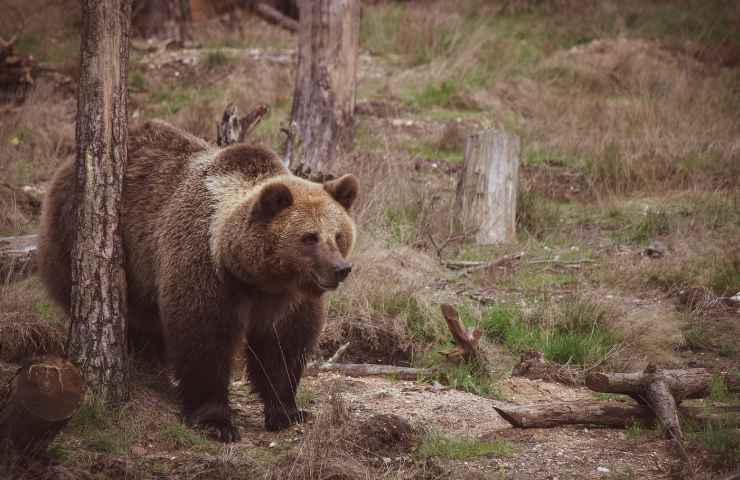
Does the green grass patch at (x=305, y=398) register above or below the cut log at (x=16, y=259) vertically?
below

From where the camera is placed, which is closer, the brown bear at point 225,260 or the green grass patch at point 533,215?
the brown bear at point 225,260

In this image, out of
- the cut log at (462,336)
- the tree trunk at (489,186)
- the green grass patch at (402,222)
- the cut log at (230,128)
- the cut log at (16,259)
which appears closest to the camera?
the cut log at (462,336)

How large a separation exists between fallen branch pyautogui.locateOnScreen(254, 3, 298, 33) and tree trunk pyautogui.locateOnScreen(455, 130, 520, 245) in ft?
26.9

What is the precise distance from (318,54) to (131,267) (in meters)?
4.95

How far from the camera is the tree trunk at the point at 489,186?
8.97 metres

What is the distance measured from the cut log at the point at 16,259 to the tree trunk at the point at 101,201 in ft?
7.63

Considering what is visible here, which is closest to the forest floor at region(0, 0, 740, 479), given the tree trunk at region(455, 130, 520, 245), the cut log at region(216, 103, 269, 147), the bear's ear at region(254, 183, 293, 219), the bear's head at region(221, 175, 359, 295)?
the tree trunk at region(455, 130, 520, 245)

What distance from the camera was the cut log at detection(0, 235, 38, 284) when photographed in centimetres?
677

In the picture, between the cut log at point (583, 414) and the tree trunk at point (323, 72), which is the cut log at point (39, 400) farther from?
the tree trunk at point (323, 72)

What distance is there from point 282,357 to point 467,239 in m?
4.25

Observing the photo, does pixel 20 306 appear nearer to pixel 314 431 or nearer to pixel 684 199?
pixel 314 431

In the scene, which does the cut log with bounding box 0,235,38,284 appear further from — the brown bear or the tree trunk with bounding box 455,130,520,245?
the tree trunk with bounding box 455,130,520,245

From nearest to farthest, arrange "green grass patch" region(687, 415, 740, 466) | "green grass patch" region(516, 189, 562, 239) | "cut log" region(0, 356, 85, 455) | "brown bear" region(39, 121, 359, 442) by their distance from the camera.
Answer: "cut log" region(0, 356, 85, 455)
"green grass patch" region(687, 415, 740, 466)
"brown bear" region(39, 121, 359, 442)
"green grass patch" region(516, 189, 562, 239)

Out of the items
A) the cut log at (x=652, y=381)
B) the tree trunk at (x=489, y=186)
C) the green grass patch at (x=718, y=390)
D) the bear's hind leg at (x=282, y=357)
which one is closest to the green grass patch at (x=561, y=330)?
the green grass patch at (x=718, y=390)
